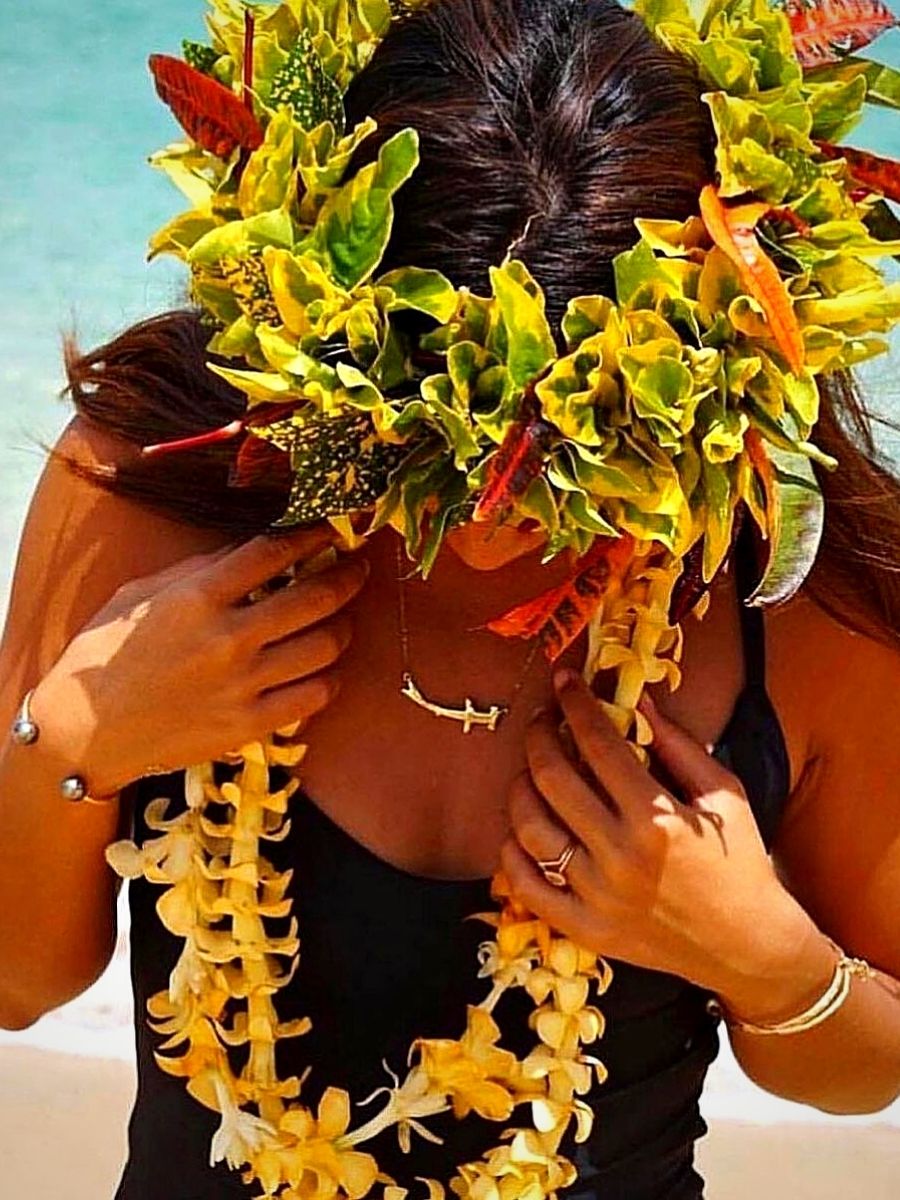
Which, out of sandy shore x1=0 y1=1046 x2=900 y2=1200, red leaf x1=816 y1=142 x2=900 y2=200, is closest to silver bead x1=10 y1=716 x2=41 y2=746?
red leaf x1=816 y1=142 x2=900 y2=200

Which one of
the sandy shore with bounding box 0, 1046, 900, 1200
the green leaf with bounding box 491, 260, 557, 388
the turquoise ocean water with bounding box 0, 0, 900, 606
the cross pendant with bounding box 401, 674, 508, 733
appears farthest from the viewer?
the turquoise ocean water with bounding box 0, 0, 900, 606

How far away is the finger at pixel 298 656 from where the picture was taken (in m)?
0.99

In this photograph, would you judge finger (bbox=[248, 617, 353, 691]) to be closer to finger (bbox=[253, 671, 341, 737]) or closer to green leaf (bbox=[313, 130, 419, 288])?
finger (bbox=[253, 671, 341, 737])

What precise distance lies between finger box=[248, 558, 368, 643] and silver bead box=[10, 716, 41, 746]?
0.14 meters

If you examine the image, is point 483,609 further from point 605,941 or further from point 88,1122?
point 88,1122

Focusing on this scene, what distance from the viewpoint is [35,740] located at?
3.34 feet

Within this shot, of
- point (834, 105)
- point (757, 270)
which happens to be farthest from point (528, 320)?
point (834, 105)

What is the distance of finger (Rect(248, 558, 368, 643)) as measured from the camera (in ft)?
3.23

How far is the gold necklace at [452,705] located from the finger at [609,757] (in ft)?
0.23

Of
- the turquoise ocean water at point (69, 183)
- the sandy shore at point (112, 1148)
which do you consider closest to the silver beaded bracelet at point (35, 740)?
the sandy shore at point (112, 1148)

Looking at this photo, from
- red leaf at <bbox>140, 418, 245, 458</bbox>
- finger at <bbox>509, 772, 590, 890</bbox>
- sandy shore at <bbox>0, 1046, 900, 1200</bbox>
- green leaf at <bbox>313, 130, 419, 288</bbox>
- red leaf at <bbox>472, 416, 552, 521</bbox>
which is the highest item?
green leaf at <bbox>313, 130, 419, 288</bbox>

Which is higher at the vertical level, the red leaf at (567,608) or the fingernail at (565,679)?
the red leaf at (567,608)

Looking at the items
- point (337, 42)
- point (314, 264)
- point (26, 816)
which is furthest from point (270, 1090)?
point (337, 42)

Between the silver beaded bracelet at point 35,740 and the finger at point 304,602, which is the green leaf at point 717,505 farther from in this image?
the silver beaded bracelet at point 35,740
